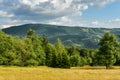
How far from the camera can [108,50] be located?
8756cm

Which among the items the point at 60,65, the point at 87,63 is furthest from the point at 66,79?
the point at 87,63

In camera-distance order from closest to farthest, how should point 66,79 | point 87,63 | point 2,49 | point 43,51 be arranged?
1. point 66,79
2. point 2,49
3. point 43,51
4. point 87,63

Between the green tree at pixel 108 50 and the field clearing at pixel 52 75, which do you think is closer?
the field clearing at pixel 52 75

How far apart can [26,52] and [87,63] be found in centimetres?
4956

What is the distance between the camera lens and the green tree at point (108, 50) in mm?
87562

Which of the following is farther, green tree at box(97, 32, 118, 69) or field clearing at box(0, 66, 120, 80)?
green tree at box(97, 32, 118, 69)

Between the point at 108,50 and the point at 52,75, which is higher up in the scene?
the point at 52,75

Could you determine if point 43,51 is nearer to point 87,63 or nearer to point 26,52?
point 26,52

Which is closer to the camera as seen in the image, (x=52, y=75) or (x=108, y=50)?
(x=52, y=75)

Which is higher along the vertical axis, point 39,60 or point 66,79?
point 66,79

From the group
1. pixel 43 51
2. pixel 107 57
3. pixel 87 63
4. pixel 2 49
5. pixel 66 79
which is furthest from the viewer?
pixel 87 63

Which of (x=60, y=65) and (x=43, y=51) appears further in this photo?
(x=43, y=51)

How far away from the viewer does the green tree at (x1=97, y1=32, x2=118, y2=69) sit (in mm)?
87562

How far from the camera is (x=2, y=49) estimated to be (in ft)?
348
